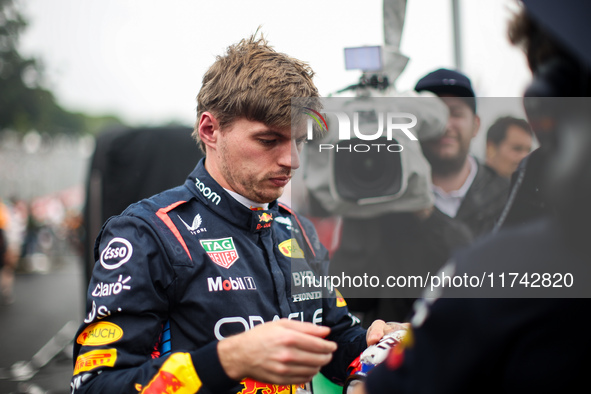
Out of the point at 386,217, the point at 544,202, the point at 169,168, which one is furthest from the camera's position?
the point at 169,168

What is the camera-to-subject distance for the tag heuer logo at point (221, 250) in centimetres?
132

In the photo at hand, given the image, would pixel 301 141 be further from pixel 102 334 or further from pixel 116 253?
pixel 102 334

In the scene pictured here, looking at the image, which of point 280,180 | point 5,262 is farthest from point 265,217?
point 5,262

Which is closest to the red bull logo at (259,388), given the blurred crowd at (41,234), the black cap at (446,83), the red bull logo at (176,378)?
the red bull logo at (176,378)

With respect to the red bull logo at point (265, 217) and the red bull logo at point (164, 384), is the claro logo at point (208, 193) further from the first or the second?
the red bull logo at point (164, 384)

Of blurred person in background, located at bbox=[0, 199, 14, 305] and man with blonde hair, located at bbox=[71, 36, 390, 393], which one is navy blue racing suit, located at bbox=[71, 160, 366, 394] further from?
blurred person in background, located at bbox=[0, 199, 14, 305]

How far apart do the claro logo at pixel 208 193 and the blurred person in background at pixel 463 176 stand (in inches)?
23.1

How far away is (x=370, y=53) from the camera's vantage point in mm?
1409

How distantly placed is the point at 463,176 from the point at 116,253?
88 centimetres

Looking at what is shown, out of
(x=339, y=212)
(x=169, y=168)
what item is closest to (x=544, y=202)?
(x=339, y=212)

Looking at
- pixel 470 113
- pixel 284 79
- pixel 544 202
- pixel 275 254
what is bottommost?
pixel 275 254

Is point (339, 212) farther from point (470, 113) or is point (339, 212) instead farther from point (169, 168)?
point (169, 168)

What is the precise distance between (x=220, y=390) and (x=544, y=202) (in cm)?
72

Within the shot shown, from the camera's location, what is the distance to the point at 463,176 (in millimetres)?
1206
